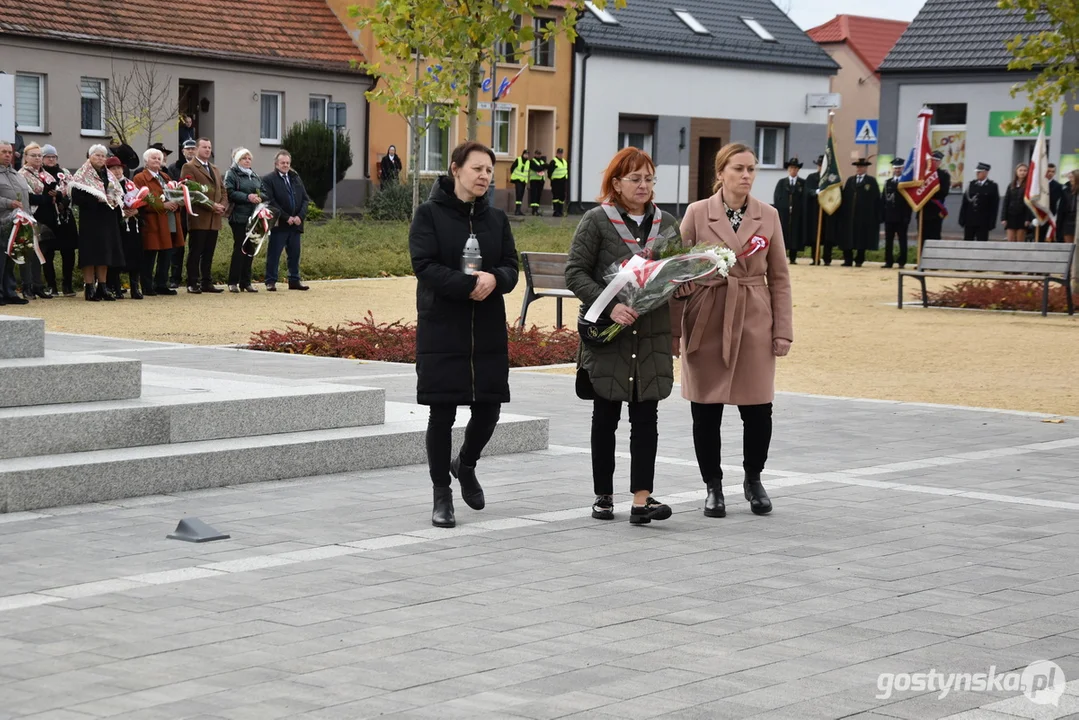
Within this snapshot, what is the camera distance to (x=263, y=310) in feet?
65.6

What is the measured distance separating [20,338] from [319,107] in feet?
122

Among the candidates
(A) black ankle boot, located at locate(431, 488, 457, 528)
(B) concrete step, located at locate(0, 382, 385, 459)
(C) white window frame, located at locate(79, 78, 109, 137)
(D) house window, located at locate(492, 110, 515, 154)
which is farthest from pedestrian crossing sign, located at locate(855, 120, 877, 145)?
(A) black ankle boot, located at locate(431, 488, 457, 528)

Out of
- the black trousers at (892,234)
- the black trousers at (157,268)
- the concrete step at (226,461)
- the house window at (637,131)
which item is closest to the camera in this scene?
the concrete step at (226,461)

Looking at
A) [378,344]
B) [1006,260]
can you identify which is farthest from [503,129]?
[378,344]

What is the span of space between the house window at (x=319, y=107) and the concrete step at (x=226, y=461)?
35987 mm

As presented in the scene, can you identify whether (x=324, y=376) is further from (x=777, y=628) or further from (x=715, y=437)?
(x=777, y=628)

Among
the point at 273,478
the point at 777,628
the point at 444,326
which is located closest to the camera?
the point at 777,628

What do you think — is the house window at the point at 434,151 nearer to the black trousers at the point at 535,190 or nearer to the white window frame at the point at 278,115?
the black trousers at the point at 535,190

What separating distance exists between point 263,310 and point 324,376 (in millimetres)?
6885

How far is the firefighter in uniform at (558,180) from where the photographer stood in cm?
4809

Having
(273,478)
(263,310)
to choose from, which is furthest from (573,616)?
(263,310)

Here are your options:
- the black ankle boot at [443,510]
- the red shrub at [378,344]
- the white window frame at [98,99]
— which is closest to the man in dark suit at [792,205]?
the white window frame at [98,99]

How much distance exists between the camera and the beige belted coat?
822cm

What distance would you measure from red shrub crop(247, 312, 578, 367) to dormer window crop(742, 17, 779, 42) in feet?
141
